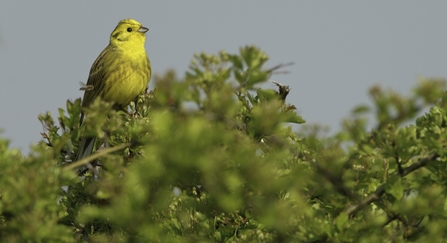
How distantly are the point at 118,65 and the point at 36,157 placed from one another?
588 cm

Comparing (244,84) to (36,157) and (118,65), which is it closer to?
(36,157)

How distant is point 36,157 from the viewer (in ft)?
11.4

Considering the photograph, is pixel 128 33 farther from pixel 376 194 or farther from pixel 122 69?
pixel 376 194

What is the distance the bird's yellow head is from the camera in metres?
9.66

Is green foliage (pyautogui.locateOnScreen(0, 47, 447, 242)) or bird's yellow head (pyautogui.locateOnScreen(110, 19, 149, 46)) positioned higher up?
bird's yellow head (pyautogui.locateOnScreen(110, 19, 149, 46))

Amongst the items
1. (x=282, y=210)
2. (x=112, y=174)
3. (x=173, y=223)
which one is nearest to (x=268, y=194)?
(x=282, y=210)

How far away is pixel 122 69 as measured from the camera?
920 cm

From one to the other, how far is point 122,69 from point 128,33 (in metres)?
0.80

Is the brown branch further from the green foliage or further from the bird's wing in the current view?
the bird's wing

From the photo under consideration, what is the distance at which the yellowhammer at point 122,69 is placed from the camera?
8938 mm

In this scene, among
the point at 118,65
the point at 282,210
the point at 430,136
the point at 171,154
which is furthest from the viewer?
the point at 118,65

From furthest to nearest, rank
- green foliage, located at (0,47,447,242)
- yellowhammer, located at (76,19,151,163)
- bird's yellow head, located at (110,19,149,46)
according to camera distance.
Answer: bird's yellow head, located at (110,19,149,46), yellowhammer, located at (76,19,151,163), green foliage, located at (0,47,447,242)

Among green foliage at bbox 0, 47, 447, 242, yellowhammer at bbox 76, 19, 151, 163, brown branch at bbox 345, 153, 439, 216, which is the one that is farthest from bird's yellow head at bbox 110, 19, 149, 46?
brown branch at bbox 345, 153, 439, 216

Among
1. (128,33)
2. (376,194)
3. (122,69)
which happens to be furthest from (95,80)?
(376,194)
